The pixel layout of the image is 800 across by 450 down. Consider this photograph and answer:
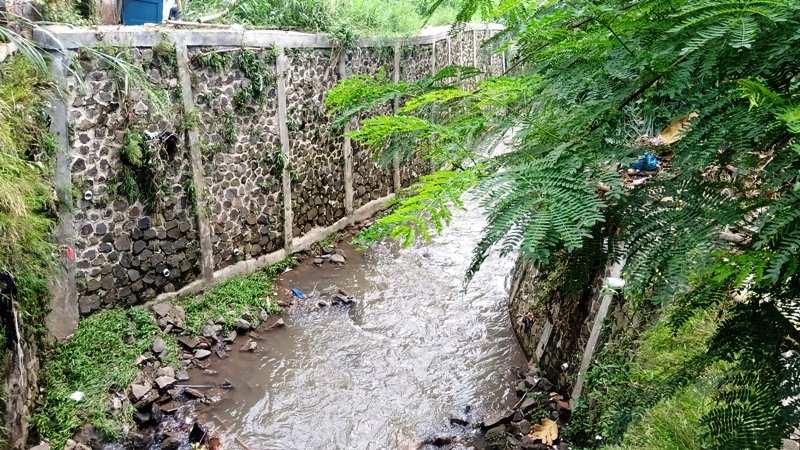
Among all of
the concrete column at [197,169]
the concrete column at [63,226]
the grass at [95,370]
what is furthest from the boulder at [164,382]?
the concrete column at [197,169]

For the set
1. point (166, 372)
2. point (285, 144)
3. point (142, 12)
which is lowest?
point (166, 372)

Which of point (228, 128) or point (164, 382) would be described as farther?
point (228, 128)

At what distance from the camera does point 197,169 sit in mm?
7086

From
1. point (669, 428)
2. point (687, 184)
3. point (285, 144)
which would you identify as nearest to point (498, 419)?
point (669, 428)

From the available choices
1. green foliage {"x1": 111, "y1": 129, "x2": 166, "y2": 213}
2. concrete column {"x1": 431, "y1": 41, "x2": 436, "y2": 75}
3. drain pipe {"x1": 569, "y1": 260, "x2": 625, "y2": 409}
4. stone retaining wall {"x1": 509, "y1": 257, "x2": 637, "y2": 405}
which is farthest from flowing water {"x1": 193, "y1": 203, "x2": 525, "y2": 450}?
concrete column {"x1": 431, "y1": 41, "x2": 436, "y2": 75}

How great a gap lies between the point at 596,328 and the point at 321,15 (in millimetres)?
6664

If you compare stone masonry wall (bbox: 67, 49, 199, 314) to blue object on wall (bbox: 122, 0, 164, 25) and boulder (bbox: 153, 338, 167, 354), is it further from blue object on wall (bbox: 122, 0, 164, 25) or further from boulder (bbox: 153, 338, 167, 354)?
blue object on wall (bbox: 122, 0, 164, 25)

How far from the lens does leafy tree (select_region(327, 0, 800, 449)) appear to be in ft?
4.32

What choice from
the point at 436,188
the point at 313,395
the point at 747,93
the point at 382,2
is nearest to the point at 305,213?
the point at 313,395

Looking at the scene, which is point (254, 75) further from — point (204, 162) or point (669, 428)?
point (669, 428)

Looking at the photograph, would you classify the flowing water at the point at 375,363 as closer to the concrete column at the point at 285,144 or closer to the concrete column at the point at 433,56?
the concrete column at the point at 285,144

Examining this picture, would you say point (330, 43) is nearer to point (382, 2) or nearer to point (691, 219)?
point (382, 2)

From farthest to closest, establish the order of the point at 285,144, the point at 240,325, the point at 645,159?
the point at 285,144, the point at 240,325, the point at 645,159

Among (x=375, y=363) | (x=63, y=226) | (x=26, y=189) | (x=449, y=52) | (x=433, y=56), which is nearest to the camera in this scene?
(x=26, y=189)
